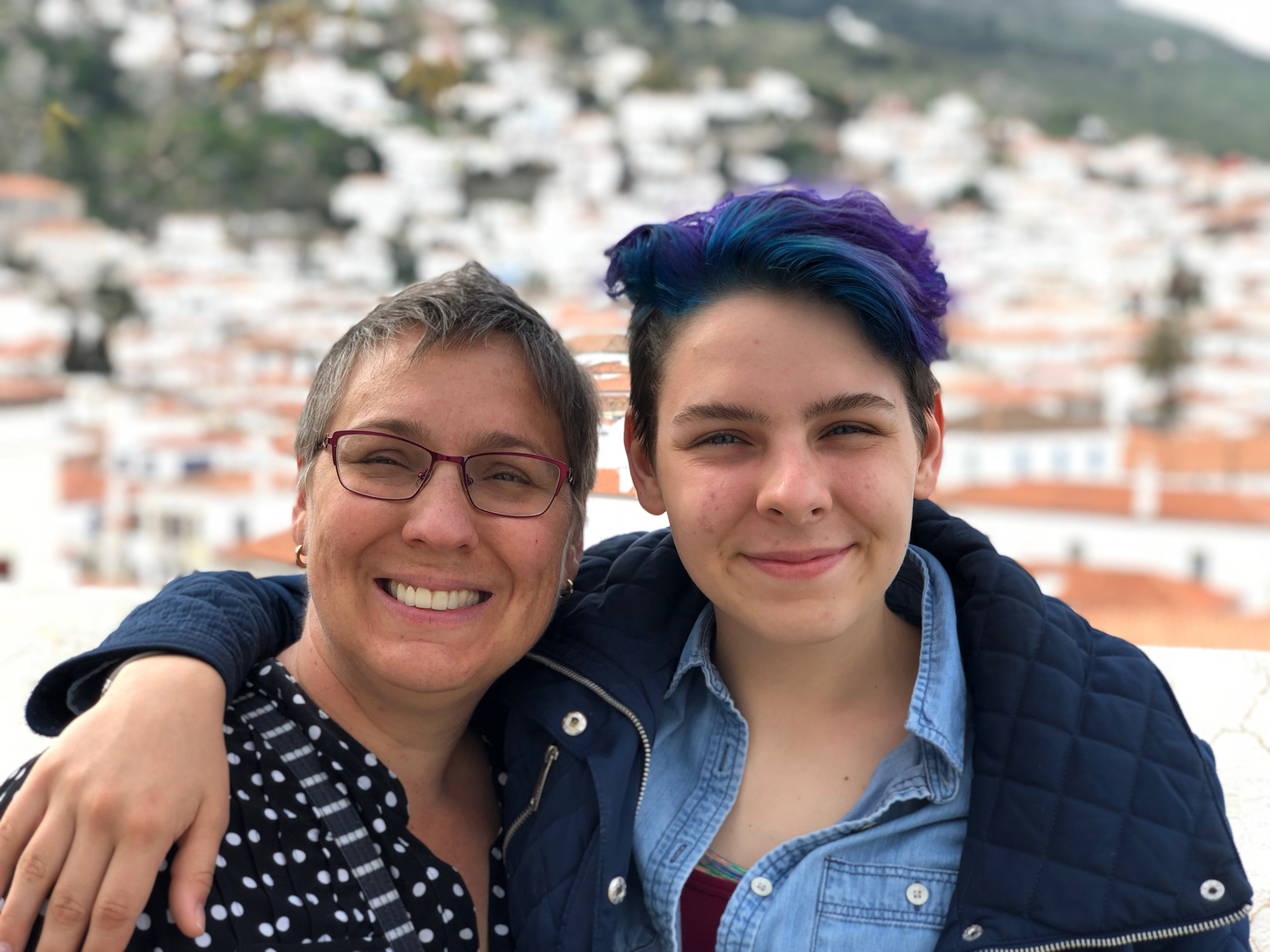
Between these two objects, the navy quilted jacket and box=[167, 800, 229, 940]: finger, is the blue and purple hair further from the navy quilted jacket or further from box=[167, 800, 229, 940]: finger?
box=[167, 800, 229, 940]: finger

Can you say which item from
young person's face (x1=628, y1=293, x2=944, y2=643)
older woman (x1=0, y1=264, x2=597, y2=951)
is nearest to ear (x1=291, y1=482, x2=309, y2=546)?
older woman (x1=0, y1=264, x2=597, y2=951)

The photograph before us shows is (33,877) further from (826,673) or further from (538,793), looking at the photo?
(826,673)

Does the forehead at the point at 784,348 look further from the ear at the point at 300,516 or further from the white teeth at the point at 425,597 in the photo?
the ear at the point at 300,516

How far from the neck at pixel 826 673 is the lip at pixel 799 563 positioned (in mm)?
176

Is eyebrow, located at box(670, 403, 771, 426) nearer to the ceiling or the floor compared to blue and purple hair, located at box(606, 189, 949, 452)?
nearer to the floor

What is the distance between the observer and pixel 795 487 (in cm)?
138

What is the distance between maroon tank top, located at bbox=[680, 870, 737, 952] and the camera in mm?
1484

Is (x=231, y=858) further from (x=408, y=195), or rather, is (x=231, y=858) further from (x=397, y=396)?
(x=408, y=195)

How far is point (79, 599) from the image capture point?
8.05ft

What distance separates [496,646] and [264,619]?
14.4 inches

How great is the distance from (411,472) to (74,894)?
23.9 inches

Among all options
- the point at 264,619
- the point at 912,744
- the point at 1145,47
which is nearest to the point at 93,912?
the point at 264,619

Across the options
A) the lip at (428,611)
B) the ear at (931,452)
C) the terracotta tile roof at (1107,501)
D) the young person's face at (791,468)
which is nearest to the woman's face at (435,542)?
the lip at (428,611)

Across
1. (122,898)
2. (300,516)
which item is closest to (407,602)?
(300,516)
